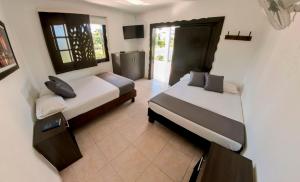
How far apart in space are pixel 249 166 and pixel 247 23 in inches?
99.6

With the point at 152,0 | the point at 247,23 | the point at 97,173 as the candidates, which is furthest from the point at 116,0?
the point at 97,173

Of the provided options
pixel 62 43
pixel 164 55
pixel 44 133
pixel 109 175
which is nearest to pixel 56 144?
pixel 44 133

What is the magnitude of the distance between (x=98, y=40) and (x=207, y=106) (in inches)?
130

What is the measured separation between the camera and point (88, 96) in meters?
2.11

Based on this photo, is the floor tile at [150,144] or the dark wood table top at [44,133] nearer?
the dark wood table top at [44,133]

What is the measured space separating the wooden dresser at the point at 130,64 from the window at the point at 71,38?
638 millimetres

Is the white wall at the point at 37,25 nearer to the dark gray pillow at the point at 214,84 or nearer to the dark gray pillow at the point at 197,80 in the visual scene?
the dark gray pillow at the point at 197,80

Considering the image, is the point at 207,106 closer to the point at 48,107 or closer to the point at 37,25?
the point at 48,107

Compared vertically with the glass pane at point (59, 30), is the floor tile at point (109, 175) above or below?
below

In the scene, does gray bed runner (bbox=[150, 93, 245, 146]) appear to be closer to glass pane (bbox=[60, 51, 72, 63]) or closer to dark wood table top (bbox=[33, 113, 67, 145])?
dark wood table top (bbox=[33, 113, 67, 145])

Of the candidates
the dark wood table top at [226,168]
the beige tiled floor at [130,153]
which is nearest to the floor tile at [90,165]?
the beige tiled floor at [130,153]

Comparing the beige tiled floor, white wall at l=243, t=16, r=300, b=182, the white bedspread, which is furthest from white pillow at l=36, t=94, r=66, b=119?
white wall at l=243, t=16, r=300, b=182

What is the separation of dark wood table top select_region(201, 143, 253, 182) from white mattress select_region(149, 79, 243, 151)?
1.09 ft

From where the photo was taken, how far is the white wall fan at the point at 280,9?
58cm
